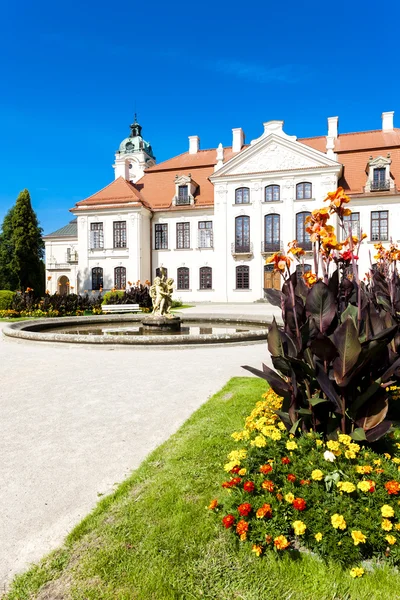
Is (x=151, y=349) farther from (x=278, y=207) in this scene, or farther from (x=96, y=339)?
(x=278, y=207)

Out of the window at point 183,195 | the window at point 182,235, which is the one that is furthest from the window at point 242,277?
the window at point 183,195

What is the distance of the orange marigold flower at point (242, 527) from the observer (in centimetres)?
216

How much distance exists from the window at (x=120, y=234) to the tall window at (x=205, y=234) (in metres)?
6.49

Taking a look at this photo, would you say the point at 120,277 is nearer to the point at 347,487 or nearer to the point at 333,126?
the point at 333,126

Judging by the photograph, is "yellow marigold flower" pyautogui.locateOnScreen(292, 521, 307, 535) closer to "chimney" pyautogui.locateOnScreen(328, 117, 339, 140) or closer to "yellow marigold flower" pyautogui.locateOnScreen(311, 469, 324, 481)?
"yellow marigold flower" pyautogui.locateOnScreen(311, 469, 324, 481)

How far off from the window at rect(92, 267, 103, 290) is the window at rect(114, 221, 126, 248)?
107 inches

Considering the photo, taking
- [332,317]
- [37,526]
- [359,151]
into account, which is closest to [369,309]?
[332,317]

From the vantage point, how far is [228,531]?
2.31 metres

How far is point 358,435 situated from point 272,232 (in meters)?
30.1

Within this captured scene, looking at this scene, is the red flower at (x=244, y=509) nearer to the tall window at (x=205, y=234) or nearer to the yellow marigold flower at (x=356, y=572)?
the yellow marigold flower at (x=356, y=572)

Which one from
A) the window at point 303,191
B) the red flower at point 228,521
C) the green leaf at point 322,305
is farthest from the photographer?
the window at point 303,191

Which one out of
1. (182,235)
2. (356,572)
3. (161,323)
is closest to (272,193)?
(182,235)

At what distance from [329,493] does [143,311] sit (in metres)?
18.3

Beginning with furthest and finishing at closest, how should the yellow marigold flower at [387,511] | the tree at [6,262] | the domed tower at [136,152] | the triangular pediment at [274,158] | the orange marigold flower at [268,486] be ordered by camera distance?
the domed tower at [136,152]
the tree at [6,262]
the triangular pediment at [274,158]
the orange marigold flower at [268,486]
the yellow marigold flower at [387,511]
